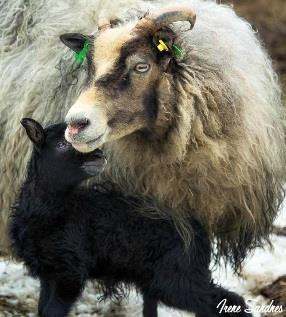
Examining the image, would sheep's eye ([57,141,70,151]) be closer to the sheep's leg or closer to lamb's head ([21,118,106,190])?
lamb's head ([21,118,106,190])

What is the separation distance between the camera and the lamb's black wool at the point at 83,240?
4.15 m

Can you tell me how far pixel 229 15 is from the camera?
4734 mm

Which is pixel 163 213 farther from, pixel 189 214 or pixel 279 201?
pixel 279 201

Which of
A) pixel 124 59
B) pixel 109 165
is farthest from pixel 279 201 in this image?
pixel 124 59

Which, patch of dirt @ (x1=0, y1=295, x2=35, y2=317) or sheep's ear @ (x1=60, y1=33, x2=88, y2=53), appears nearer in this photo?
sheep's ear @ (x1=60, y1=33, x2=88, y2=53)

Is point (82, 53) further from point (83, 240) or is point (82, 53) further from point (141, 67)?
point (83, 240)

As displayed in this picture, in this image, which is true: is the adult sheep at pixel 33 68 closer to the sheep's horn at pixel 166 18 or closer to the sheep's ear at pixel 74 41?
the sheep's ear at pixel 74 41

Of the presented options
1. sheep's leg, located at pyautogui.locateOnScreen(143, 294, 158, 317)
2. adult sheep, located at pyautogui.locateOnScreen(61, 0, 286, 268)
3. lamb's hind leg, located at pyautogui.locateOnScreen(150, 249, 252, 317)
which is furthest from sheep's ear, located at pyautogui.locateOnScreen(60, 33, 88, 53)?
sheep's leg, located at pyautogui.locateOnScreen(143, 294, 158, 317)

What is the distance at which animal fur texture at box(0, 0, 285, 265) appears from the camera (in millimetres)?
4207

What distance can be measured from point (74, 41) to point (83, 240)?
0.90 metres

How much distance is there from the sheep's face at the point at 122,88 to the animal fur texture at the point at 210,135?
7 centimetres

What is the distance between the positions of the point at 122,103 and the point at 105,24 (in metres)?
0.46

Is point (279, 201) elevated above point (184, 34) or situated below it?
below

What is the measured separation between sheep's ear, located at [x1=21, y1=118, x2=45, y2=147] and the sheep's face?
0.25 meters
